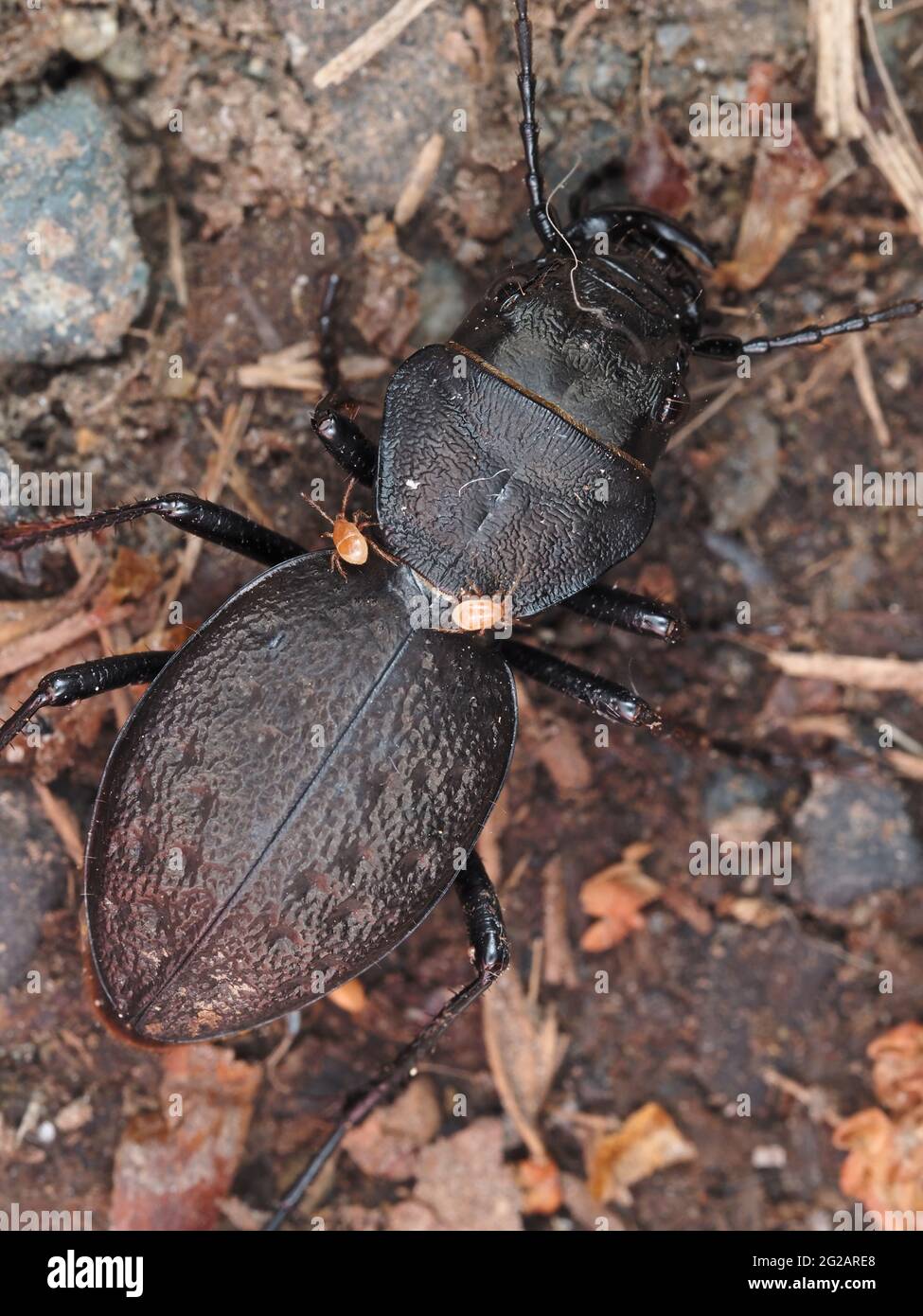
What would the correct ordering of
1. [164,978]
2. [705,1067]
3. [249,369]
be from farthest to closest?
1. [705,1067]
2. [249,369]
3. [164,978]

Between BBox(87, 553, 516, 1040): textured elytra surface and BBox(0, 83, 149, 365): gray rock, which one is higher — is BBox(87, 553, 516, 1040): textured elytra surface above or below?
below

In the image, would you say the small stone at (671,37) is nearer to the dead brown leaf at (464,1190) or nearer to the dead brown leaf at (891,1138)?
the dead brown leaf at (891,1138)

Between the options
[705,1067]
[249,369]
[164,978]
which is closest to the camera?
[164,978]

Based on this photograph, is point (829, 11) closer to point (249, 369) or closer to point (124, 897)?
point (249, 369)

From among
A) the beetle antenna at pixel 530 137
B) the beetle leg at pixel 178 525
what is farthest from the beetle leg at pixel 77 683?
the beetle antenna at pixel 530 137

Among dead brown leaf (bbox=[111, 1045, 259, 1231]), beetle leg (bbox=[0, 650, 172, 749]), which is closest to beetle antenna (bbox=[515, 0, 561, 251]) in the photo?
beetle leg (bbox=[0, 650, 172, 749])

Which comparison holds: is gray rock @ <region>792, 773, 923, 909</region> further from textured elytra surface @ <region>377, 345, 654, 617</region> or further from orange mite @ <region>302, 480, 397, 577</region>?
orange mite @ <region>302, 480, 397, 577</region>
